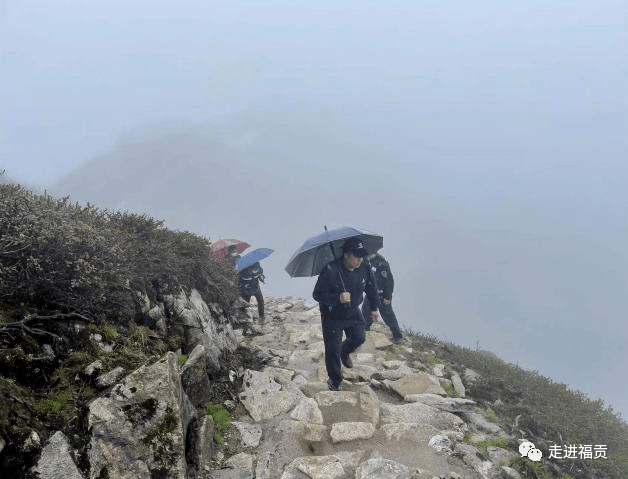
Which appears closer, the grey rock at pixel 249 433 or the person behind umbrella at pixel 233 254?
the grey rock at pixel 249 433

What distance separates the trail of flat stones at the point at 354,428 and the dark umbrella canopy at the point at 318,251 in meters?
2.07

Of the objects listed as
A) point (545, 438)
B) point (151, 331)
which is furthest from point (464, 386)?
point (151, 331)

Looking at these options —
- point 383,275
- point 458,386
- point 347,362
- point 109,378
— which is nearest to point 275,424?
point 109,378

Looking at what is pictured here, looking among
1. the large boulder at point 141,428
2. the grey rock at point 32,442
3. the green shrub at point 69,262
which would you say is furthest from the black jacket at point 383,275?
the grey rock at point 32,442

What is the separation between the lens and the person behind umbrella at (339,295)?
23.6 ft

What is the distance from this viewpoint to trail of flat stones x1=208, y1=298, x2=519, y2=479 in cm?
506

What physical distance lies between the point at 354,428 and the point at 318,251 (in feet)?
11.2

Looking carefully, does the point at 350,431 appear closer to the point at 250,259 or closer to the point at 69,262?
the point at 69,262

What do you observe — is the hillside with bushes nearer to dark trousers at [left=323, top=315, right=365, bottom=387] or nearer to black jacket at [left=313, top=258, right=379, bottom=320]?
dark trousers at [left=323, top=315, right=365, bottom=387]

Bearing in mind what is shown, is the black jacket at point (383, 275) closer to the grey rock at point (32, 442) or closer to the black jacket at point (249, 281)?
the black jacket at point (249, 281)

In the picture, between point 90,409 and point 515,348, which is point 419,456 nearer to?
point 90,409

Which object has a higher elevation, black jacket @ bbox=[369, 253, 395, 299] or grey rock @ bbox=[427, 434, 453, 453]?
Result: black jacket @ bbox=[369, 253, 395, 299]

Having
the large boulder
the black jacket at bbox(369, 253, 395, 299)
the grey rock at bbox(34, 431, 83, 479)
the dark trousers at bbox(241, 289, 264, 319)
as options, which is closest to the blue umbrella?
the dark trousers at bbox(241, 289, 264, 319)

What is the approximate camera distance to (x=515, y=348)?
194m
